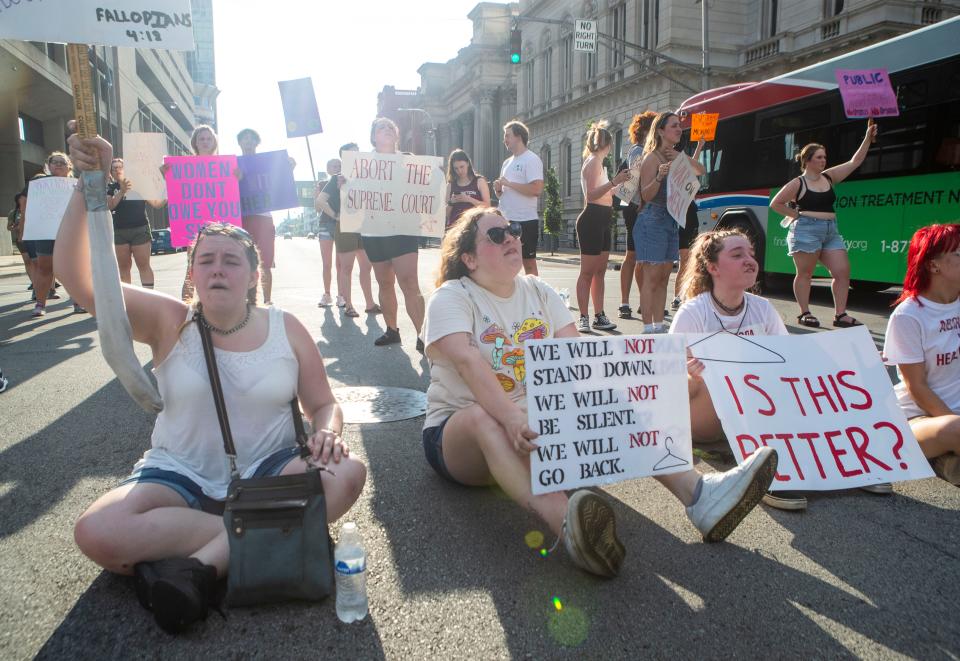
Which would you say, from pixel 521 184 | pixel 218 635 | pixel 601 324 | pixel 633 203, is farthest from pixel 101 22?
pixel 633 203

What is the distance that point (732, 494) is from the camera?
242 centimetres

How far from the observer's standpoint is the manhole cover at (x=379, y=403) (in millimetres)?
4352

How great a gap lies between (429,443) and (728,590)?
52.3 inches

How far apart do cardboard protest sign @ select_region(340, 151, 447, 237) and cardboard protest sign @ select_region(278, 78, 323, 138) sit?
1.43 m

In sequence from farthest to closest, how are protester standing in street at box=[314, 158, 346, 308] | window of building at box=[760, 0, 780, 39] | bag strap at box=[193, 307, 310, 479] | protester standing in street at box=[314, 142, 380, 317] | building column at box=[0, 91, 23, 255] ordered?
window of building at box=[760, 0, 780, 39] < building column at box=[0, 91, 23, 255] < protester standing in street at box=[314, 158, 346, 308] < protester standing in street at box=[314, 142, 380, 317] < bag strap at box=[193, 307, 310, 479]

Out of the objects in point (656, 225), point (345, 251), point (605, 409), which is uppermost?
point (656, 225)

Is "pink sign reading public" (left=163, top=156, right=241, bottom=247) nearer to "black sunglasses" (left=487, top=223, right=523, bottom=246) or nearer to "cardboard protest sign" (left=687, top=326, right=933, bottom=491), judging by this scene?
"black sunglasses" (left=487, top=223, right=523, bottom=246)

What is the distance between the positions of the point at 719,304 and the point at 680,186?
3122mm

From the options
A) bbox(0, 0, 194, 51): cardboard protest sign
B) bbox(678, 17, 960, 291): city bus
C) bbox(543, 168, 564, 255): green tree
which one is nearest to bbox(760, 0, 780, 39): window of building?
bbox(543, 168, 564, 255): green tree

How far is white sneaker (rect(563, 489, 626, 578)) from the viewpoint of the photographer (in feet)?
7.07

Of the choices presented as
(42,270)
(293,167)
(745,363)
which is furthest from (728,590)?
(42,270)

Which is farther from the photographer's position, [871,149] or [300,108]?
[871,149]

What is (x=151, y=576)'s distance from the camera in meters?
2.03

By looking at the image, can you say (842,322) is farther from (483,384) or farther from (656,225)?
(483,384)
